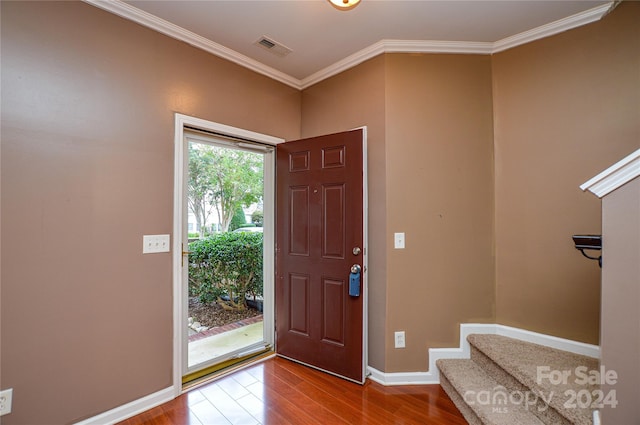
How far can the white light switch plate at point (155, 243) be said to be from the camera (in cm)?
196

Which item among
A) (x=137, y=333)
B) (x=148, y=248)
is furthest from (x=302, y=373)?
(x=148, y=248)

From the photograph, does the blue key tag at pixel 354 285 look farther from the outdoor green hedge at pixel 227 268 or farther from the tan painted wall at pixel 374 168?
the outdoor green hedge at pixel 227 268

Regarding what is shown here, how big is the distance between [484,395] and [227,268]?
236 cm

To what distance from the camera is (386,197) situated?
228cm

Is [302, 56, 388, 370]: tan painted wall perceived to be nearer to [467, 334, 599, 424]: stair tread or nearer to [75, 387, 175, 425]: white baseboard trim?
[467, 334, 599, 424]: stair tread

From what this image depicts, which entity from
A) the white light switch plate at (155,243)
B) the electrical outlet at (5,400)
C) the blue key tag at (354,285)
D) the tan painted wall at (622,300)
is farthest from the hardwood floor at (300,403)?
the white light switch plate at (155,243)

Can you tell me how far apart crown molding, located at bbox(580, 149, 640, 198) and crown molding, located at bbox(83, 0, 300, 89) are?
8.29 ft

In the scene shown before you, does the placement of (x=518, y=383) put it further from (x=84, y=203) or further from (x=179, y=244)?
(x=84, y=203)

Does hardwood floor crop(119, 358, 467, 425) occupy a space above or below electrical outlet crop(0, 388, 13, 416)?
below

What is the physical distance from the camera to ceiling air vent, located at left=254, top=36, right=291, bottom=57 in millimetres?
2238

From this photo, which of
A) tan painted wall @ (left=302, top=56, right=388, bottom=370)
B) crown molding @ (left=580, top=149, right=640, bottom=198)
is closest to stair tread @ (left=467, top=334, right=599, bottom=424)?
tan painted wall @ (left=302, top=56, right=388, bottom=370)

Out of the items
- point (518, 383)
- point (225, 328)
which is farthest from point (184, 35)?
point (518, 383)

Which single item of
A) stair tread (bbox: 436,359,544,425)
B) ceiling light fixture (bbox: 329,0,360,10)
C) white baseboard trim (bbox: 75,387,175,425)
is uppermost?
ceiling light fixture (bbox: 329,0,360,10)

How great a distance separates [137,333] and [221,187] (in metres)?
1.33
